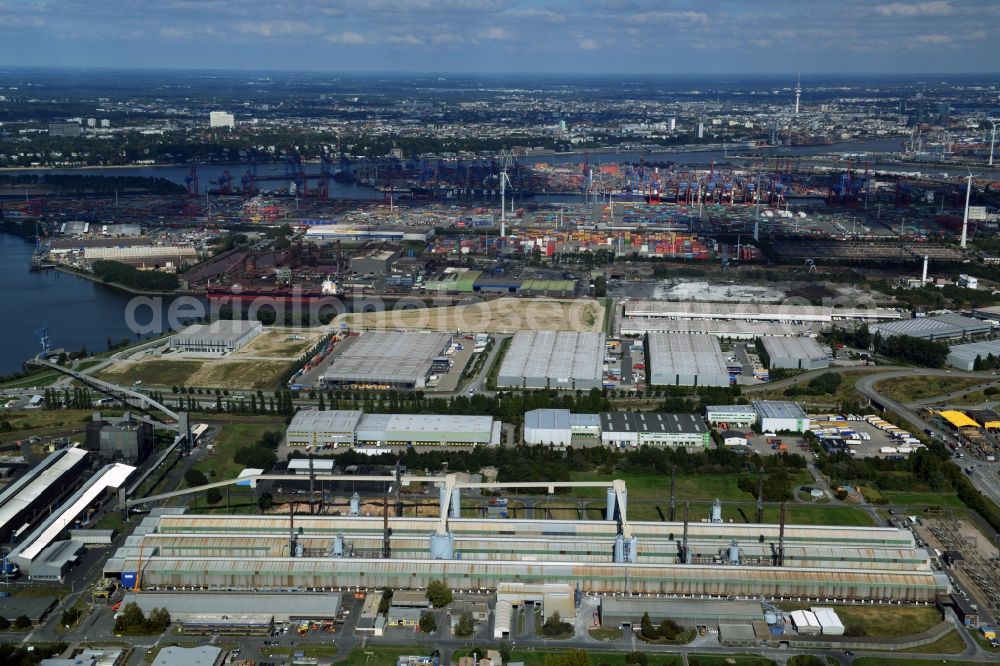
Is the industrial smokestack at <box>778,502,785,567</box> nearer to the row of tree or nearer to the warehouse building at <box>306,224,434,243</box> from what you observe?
the row of tree

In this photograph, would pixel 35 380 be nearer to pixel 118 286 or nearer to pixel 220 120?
pixel 118 286

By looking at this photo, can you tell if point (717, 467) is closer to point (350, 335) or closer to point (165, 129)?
point (350, 335)

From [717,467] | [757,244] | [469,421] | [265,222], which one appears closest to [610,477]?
[717,467]

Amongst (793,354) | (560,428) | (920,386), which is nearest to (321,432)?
(560,428)

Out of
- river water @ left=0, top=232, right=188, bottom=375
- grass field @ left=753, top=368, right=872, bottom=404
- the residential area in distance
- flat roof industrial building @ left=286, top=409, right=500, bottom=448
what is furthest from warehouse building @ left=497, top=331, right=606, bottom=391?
river water @ left=0, top=232, right=188, bottom=375

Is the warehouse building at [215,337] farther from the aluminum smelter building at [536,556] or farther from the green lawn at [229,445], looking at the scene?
the aluminum smelter building at [536,556]
